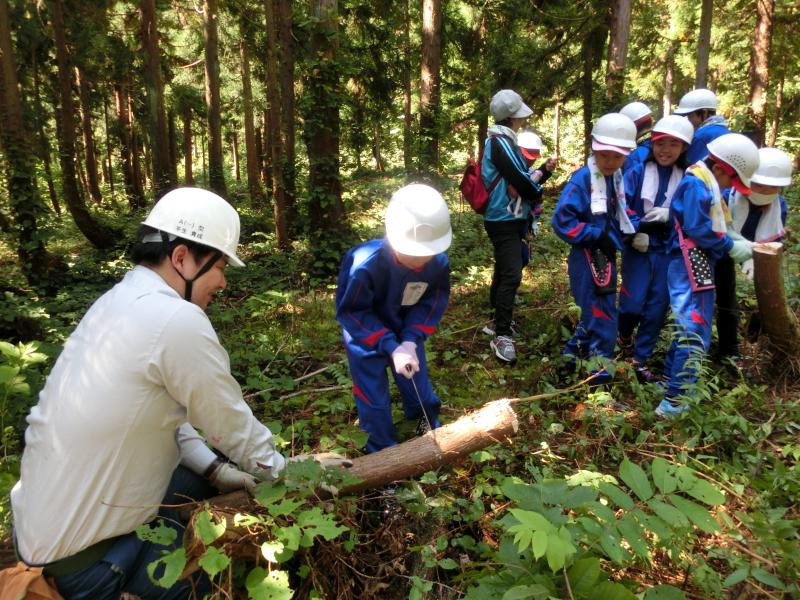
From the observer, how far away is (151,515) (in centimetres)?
207

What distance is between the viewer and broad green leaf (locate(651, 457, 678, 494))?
1833 millimetres

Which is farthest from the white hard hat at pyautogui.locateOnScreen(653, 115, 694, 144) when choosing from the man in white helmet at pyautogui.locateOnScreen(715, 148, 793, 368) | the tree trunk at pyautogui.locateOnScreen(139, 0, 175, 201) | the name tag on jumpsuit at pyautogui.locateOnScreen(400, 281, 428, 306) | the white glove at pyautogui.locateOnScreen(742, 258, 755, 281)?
the tree trunk at pyautogui.locateOnScreen(139, 0, 175, 201)

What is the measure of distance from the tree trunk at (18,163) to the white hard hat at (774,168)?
10.3m

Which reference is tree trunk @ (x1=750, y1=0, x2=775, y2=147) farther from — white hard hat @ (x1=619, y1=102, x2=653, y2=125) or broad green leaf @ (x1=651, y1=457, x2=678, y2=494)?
broad green leaf @ (x1=651, y1=457, x2=678, y2=494)

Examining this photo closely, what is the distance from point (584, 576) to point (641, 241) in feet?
11.0

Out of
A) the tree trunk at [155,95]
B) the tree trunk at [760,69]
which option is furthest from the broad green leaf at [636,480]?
the tree trunk at [155,95]

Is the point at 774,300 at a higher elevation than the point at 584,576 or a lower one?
higher

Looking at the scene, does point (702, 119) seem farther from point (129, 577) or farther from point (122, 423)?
point (129, 577)

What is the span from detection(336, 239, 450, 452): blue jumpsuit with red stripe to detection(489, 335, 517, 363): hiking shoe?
1.69 metres

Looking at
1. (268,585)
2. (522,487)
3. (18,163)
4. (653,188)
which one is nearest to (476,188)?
(653,188)

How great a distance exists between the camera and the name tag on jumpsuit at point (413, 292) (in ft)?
10.9

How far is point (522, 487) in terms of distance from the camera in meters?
1.95

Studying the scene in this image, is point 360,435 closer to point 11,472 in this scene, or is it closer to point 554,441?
point 554,441

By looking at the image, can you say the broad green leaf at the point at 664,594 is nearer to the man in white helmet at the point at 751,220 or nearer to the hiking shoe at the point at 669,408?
the hiking shoe at the point at 669,408
